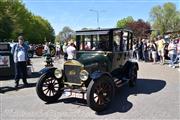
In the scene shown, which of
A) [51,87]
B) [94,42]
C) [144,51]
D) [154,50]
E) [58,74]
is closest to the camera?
[58,74]

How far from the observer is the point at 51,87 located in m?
9.99

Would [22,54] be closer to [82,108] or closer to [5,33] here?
[82,108]

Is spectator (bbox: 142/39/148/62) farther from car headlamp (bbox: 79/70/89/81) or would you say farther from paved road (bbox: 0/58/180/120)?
car headlamp (bbox: 79/70/89/81)

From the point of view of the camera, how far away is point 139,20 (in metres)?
99.7

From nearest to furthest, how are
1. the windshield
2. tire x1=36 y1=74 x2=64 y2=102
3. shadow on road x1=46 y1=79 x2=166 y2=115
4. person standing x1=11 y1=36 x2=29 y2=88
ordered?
1. shadow on road x1=46 y1=79 x2=166 y2=115
2. tire x1=36 y1=74 x2=64 y2=102
3. the windshield
4. person standing x1=11 y1=36 x2=29 y2=88

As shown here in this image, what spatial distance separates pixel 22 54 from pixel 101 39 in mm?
3062

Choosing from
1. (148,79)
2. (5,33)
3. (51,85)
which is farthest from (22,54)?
(5,33)

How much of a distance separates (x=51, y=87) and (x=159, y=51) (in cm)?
1326

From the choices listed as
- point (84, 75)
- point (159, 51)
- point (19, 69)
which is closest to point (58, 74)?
point (84, 75)

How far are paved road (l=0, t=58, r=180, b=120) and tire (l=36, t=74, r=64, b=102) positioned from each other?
0.21 metres

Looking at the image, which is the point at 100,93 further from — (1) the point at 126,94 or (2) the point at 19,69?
(2) the point at 19,69

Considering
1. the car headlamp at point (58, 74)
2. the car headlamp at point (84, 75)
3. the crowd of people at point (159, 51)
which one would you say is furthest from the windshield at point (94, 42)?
the crowd of people at point (159, 51)

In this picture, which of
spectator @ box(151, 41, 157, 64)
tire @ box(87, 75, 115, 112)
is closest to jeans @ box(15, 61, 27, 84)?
tire @ box(87, 75, 115, 112)

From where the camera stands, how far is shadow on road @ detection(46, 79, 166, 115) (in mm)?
9094
